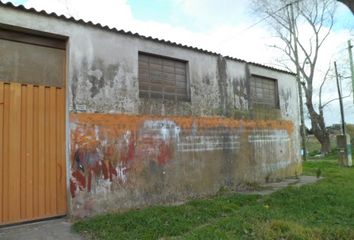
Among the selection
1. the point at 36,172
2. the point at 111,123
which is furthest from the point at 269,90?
the point at 36,172

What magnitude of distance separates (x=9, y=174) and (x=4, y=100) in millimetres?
1365

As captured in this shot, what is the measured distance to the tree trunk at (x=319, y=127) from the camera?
91.9 ft

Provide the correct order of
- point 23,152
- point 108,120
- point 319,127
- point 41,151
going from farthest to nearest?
point 319,127
point 108,120
point 41,151
point 23,152

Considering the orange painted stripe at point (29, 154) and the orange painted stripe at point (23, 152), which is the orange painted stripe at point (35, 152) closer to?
the orange painted stripe at point (29, 154)

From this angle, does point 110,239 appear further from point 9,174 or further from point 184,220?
point 9,174

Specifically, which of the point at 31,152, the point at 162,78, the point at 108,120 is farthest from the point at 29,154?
the point at 162,78

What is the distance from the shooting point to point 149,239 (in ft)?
19.7

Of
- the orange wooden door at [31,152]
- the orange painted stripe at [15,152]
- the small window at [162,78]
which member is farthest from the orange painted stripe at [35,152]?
the small window at [162,78]

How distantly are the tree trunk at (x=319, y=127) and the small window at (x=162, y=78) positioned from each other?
20.6 meters

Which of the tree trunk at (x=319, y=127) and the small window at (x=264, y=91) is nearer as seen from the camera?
the small window at (x=264, y=91)

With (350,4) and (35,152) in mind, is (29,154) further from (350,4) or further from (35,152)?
(350,4)

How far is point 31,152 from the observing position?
7008 millimetres

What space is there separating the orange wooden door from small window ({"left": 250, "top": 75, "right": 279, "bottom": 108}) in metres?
6.90

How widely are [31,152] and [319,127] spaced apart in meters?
25.3
